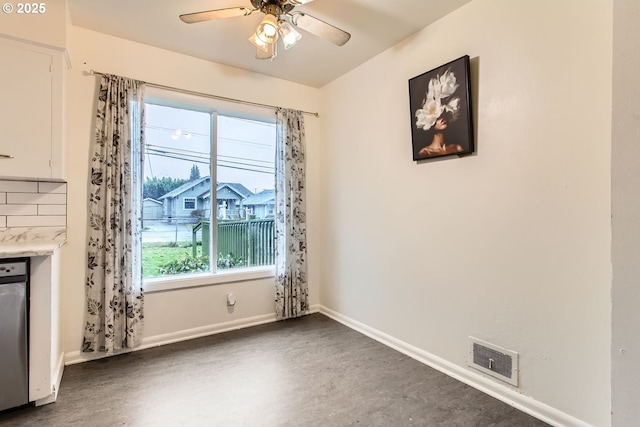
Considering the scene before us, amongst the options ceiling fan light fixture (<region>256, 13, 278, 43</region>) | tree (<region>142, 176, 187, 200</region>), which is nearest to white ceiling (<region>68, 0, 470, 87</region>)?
ceiling fan light fixture (<region>256, 13, 278, 43</region>)

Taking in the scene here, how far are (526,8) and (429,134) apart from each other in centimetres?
85

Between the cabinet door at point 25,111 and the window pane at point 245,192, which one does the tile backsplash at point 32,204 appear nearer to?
the cabinet door at point 25,111

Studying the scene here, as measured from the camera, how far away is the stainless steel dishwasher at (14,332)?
5.54 ft

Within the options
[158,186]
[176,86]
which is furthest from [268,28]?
[158,186]

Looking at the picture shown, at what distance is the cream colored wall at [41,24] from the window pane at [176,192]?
0.78 m

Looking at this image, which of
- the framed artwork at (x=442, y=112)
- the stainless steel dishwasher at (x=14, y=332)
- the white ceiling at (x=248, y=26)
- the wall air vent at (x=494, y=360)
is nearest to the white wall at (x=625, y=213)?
the wall air vent at (x=494, y=360)

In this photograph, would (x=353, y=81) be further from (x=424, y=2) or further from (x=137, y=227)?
(x=137, y=227)

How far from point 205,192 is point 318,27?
5.98 ft

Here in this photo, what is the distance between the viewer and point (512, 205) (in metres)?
1.85

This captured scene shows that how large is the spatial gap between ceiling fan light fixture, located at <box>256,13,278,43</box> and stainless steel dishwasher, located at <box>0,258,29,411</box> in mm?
1886

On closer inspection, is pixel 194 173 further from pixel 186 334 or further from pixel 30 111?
pixel 186 334

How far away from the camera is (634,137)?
3.79 feet

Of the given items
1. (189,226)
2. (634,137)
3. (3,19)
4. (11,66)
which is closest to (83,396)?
(189,226)

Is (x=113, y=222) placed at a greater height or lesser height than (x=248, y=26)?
lesser
